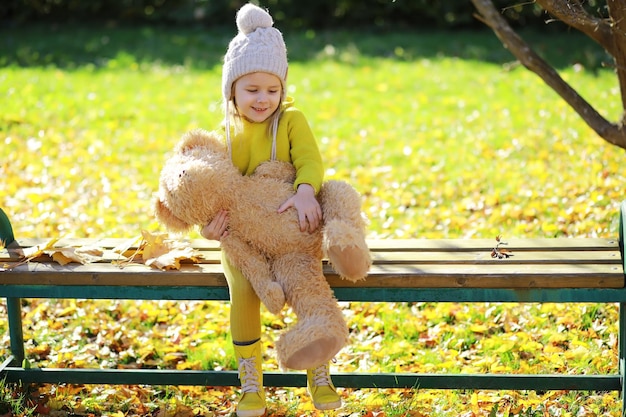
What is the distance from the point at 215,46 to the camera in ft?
37.9

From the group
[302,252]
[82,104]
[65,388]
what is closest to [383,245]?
[302,252]

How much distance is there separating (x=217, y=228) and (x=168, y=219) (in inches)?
7.7

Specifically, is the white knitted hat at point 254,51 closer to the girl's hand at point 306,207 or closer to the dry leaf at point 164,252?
the girl's hand at point 306,207

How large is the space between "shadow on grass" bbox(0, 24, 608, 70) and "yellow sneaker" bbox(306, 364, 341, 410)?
7.38 metres

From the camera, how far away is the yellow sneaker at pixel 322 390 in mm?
2770

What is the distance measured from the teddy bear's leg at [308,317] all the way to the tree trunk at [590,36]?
4.58 feet

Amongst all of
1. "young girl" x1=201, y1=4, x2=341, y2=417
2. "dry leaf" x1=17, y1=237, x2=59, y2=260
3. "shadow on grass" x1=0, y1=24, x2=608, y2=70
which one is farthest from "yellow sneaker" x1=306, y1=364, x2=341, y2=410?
"shadow on grass" x1=0, y1=24, x2=608, y2=70

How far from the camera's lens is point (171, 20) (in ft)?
44.3

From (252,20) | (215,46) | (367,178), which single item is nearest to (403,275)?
(252,20)

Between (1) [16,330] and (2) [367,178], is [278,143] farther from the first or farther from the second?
(2) [367,178]

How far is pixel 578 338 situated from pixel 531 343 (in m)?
0.24

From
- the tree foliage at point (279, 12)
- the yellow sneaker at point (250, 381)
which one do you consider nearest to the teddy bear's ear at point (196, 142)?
the yellow sneaker at point (250, 381)

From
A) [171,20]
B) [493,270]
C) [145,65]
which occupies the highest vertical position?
[171,20]

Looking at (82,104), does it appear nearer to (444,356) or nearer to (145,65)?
(145,65)
